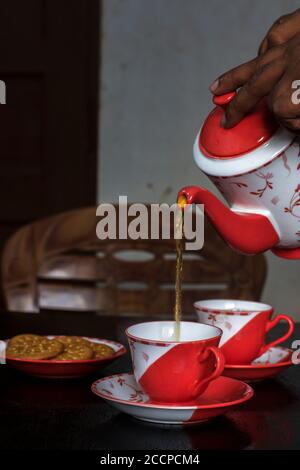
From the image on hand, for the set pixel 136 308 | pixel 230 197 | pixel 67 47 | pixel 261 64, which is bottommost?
pixel 136 308

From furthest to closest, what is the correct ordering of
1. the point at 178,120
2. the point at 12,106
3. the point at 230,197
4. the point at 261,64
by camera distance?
the point at 12,106 → the point at 178,120 → the point at 230,197 → the point at 261,64

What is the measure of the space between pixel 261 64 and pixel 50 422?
1.10 feet

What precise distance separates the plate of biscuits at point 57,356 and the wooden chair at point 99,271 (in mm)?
556

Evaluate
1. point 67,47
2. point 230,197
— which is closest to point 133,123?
point 67,47

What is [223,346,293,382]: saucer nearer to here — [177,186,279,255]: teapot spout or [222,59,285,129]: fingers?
Answer: [177,186,279,255]: teapot spout

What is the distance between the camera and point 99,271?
52.0 inches

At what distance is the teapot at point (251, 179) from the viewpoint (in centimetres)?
63

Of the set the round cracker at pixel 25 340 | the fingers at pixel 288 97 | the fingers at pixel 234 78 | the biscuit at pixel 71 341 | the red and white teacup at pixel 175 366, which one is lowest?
the biscuit at pixel 71 341

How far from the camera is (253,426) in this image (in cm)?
55

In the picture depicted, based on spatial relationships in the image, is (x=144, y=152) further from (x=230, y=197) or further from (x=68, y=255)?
(x=230, y=197)
